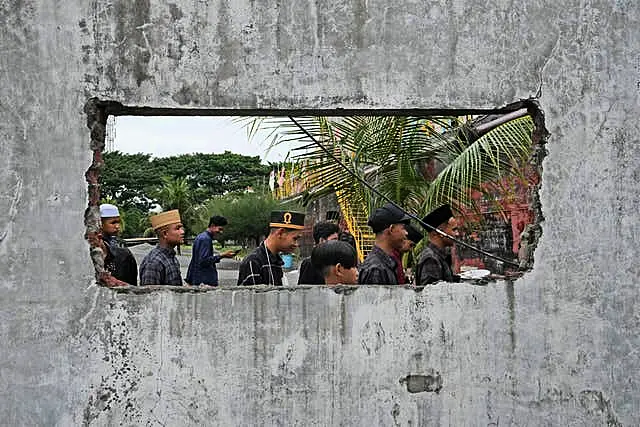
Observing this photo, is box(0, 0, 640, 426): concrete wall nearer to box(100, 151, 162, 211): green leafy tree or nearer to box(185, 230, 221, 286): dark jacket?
box(185, 230, 221, 286): dark jacket

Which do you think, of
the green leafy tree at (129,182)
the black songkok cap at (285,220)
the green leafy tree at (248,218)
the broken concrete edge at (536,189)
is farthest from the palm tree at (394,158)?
the green leafy tree at (129,182)

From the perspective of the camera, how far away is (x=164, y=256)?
206 inches

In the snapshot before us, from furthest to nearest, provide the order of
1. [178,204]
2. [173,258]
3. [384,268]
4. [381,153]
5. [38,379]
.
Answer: [178,204] < [381,153] < [173,258] < [384,268] < [38,379]

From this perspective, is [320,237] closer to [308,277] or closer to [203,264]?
[308,277]

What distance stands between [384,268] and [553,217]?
1077 millimetres

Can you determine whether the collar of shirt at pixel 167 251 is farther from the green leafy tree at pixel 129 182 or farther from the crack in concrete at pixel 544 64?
the green leafy tree at pixel 129 182

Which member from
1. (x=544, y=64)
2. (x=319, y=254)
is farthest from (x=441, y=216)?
(x=544, y=64)

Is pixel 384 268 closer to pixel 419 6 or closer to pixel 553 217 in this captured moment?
pixel 553 217

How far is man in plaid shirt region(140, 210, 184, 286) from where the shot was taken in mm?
5086

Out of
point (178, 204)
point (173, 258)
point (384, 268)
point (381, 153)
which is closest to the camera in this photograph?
point (384, 268)

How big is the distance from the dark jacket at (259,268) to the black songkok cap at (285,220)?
0.19 m

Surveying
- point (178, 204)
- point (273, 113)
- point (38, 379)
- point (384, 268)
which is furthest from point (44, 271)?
point (178, 204)

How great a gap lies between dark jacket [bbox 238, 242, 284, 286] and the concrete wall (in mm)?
1584

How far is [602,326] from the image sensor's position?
342cm
